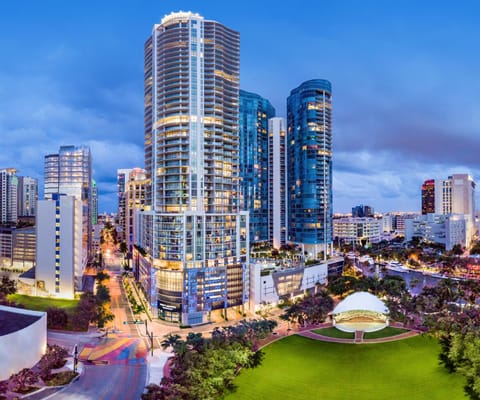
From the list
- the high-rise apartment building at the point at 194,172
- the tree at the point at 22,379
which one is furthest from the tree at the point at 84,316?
the tree at the point at 22,379

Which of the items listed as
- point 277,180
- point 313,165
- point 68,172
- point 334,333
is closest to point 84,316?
point 334,333

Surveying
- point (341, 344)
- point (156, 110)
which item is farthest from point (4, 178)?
point (341, 344)

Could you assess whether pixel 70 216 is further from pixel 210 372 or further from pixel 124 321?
pixel 210 372

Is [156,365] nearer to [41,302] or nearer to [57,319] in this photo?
[57,319]

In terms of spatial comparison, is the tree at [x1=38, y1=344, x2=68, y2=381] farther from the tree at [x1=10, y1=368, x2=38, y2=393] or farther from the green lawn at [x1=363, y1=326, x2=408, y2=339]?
the green lawn at [x1=363, y1=326, x2=408, y2=339]

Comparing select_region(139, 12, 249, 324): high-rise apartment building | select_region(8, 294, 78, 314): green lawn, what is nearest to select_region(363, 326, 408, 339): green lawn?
select_region(139, 12, 249, 324): high-rise apartment building

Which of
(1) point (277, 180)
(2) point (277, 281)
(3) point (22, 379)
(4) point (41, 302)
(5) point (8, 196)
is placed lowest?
(4) point (41, 302)

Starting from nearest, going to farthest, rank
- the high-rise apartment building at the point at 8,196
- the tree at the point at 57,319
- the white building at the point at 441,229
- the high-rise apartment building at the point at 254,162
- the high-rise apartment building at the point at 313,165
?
the tree at the point at 57,319, the high-rise apartment building at the point at 313,165, the high-rise apartment building at the point at 254,162, the white building at the point at 441,229, the high-rise apartment building at the point at 8,196

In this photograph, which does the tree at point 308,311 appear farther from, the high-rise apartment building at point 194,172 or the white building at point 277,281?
the high-rise apartment building at point 194,172

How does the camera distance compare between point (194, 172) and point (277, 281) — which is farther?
point (277, 281)
